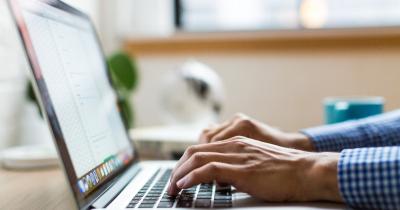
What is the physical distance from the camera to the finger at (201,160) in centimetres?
66

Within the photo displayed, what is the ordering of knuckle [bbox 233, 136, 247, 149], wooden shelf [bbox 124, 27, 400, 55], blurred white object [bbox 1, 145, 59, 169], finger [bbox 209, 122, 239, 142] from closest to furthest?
knuckle [bbox 233, 136, 247, 149], finger [bbox 209, 122, 239, 142], blurred white object [bbox 1, 145, 59, 169], wooden shelf [bbox 124, 27, 400, 55]

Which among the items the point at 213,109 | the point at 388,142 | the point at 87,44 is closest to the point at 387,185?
the point at 388,142

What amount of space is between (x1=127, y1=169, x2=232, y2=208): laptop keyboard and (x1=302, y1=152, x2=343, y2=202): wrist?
93mm

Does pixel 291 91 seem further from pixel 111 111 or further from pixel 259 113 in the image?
pixel 111 111

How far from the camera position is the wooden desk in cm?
73

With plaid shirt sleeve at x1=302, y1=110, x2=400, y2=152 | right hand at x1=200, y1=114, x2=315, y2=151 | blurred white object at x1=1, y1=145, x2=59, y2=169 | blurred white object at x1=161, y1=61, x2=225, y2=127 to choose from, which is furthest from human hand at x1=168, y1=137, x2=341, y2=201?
blurred white object at x1=161, y1=61, x2=225, y2=127

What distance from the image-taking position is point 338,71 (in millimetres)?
1801

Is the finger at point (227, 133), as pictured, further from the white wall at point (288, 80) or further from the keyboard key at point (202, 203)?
the white wall at point (288, 80)

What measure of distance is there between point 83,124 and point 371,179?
1.22 ft

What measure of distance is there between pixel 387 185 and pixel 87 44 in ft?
1.87

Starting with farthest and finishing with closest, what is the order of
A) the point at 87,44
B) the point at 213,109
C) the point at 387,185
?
the point at 213,109, the point at 87,44, the point at 387,185

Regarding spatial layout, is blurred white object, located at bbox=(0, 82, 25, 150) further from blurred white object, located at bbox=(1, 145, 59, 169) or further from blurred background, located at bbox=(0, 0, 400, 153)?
blurred background, located at bbox=(0, 0, 400, 153)

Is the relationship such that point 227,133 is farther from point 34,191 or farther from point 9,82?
point 9,82

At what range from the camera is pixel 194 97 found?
158cm
